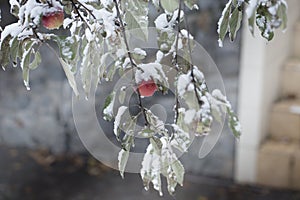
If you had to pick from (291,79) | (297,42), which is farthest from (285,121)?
(297,42)

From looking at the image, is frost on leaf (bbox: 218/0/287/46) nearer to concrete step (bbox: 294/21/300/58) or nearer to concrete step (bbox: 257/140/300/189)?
concrete step (bbox: 257/140/300/189)

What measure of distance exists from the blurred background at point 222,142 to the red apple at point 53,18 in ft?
5.79

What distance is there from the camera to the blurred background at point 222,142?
2600mm

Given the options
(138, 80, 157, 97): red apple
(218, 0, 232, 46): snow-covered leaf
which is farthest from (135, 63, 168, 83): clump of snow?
(218, 0, 232, 46): snow-covered leaf

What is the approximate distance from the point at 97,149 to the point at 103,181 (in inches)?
8.2

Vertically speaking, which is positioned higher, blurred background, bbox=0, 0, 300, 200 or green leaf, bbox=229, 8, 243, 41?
green leaf, bbox=229, 8, 243, 41

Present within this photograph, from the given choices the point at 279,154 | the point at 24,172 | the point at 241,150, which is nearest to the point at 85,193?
the point at 24,172

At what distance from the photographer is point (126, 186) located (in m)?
2.71

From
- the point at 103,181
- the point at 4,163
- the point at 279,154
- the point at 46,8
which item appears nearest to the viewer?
the point at 46,8

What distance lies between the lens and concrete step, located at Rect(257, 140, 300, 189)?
2.60 metres

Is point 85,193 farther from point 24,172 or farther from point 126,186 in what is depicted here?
point 24,172

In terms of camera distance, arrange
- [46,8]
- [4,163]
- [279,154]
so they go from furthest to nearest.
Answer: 1. [4,163]
2. [279,154]
3. [46,8]

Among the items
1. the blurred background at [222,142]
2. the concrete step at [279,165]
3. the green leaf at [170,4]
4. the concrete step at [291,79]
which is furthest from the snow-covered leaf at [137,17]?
the concrete step at [291,79]

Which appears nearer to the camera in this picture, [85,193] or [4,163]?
[85,193]
